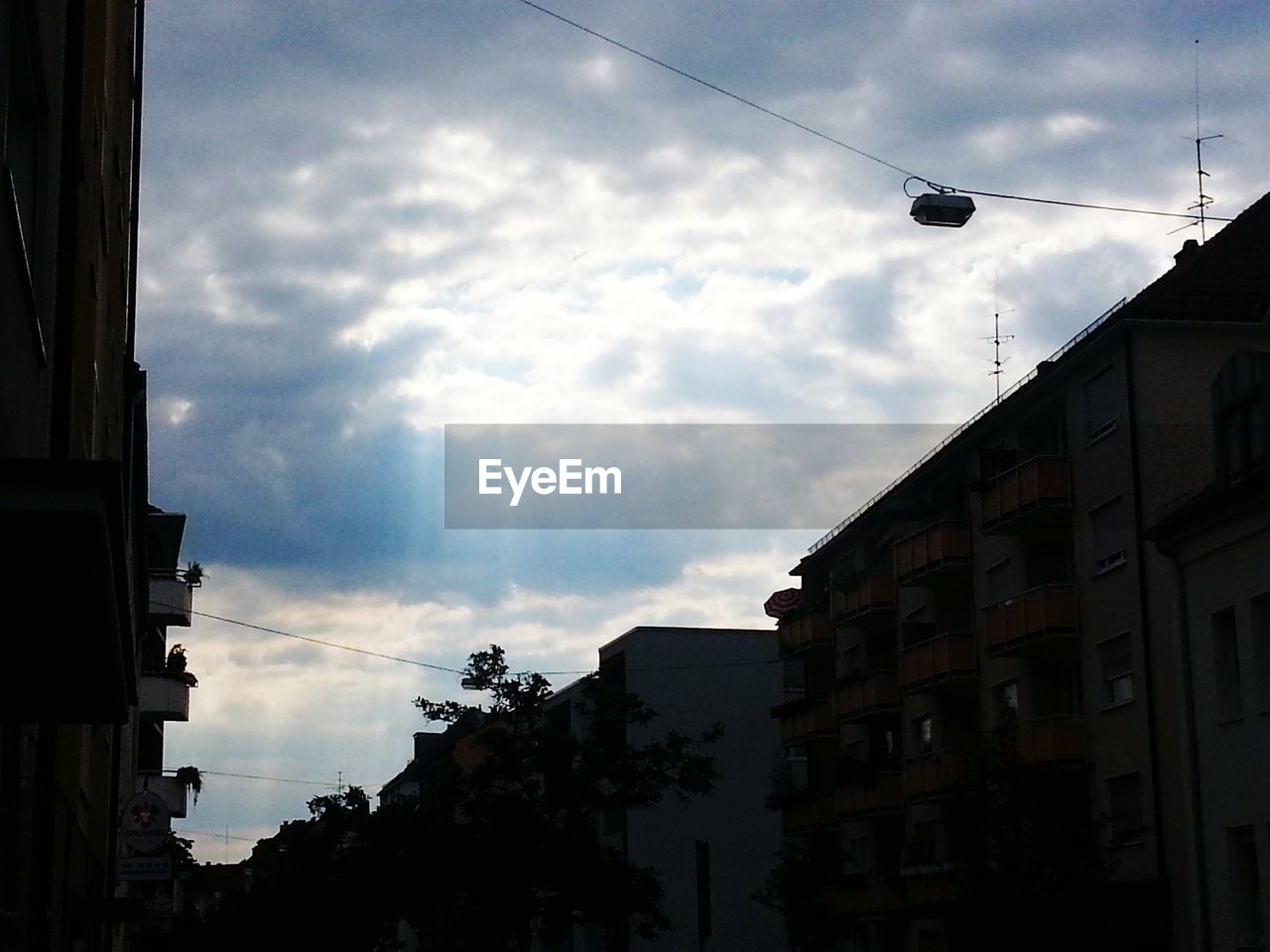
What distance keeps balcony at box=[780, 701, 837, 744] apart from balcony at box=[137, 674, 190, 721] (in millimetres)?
19326

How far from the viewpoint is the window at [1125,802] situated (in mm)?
35688

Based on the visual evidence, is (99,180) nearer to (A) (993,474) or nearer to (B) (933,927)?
(A) (993,474)

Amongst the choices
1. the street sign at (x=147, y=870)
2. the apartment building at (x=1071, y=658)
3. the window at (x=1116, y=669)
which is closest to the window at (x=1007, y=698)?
the apartment building at (x=1071, y=658)

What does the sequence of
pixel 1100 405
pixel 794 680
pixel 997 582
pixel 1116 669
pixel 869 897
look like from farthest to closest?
pixel 794 680 → pixel 869 897 → pixel 997 582 → pixel 1100 405 → pixel 1116 669

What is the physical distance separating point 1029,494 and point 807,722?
18820mm

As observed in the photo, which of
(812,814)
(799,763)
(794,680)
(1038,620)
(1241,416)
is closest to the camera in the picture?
(1241,416)

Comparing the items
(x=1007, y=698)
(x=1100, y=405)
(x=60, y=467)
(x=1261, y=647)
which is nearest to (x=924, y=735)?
(x=1007, y=698)

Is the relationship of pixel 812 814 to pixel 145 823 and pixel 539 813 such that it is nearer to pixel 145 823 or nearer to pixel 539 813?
pixel 539 813

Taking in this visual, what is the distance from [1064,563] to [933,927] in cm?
1077

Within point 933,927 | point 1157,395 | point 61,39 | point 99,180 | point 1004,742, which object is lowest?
point 933,927

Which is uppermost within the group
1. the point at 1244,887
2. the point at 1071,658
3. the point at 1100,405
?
the point at 1100,405

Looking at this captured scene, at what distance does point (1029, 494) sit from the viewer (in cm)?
3969

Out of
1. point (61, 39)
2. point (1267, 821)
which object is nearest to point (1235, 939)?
point (1267, 821)

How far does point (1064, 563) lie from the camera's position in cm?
4075
